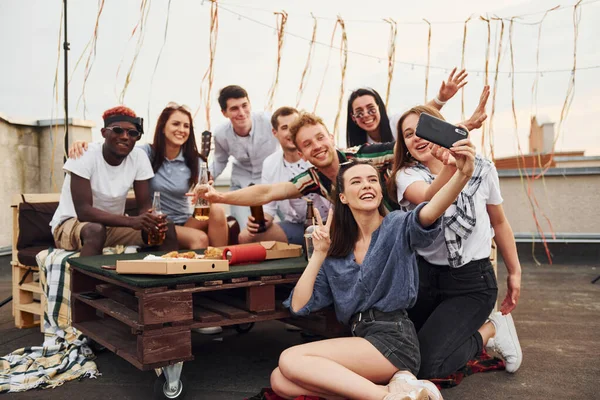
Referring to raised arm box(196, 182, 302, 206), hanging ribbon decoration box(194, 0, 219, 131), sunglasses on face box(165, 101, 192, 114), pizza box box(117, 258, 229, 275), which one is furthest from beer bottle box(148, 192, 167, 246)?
hanging ribbon decoration box(194, 0, 219, 131)

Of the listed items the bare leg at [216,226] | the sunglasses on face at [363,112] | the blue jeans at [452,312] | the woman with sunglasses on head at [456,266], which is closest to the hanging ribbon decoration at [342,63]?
the sunglasses on face at [363,112]

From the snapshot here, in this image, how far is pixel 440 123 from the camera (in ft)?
6.44

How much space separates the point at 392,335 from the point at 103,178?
2.44 m

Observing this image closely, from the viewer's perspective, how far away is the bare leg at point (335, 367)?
200 cm

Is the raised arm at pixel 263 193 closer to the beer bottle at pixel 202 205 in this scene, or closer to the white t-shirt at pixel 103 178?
the beer bottle at pixel 202 205

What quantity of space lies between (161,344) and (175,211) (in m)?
2.02

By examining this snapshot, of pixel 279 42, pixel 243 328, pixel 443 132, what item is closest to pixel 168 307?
pixel 443 132

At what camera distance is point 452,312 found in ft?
8.21

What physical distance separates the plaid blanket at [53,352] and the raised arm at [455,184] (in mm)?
1902

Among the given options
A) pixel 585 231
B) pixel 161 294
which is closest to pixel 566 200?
pixel 585 231

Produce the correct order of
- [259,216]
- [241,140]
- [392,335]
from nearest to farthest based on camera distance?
1. [392,335]
2. [259,216]
3. [241,140]

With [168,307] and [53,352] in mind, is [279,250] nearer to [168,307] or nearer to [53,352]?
[168,307]

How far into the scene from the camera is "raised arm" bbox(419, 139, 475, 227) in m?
1.93

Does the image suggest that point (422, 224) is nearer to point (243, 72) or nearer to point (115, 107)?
point (115, 107)
